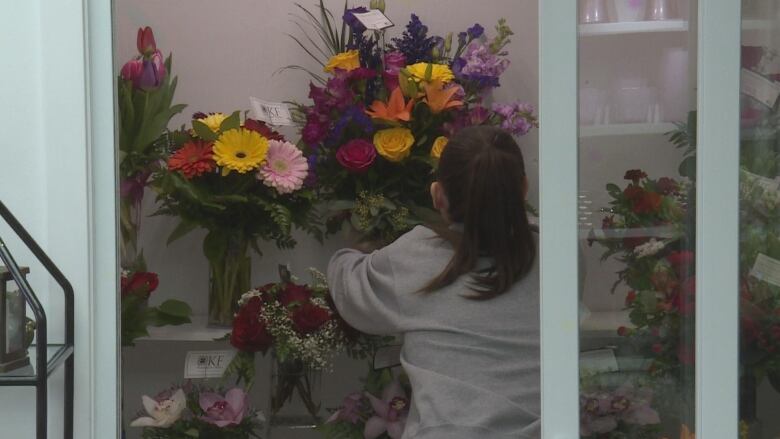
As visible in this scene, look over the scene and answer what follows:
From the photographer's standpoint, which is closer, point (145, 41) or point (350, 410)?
point (145, 41)

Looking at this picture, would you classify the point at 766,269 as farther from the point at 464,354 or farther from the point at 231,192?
the point at 231,192

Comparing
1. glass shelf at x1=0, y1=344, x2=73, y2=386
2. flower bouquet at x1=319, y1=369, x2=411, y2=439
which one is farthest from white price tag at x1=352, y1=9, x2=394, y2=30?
glass shelf at x1=0, y1=344, x2=73, y2=386

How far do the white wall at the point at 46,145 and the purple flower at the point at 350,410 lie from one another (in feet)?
3.59

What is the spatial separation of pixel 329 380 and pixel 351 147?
635mm

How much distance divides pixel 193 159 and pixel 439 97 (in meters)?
0.65

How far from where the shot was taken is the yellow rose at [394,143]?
2432 mm

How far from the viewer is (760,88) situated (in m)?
1.48

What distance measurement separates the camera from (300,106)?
254 cm

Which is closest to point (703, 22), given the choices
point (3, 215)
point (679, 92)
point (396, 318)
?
point (679, 92)

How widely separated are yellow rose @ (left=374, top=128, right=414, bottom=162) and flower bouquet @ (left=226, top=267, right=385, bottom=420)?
37 cm

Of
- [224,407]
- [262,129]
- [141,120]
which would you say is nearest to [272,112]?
[262,129]

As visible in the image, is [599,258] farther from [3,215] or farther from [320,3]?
[320,3]

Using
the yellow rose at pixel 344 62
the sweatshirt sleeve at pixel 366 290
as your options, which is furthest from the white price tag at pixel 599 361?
the yellow rose at pixel 344 62

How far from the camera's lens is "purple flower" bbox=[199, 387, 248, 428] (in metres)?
2.38
